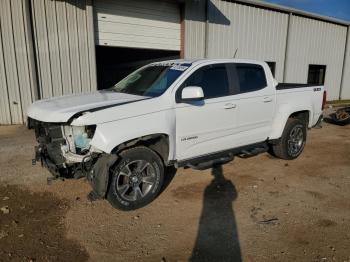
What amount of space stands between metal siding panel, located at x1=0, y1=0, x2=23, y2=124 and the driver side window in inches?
277

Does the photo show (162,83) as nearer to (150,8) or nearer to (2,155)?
(2,155)

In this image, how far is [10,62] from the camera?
9.13 meters

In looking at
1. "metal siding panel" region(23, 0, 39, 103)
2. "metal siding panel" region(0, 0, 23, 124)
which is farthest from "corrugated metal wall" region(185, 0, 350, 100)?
"metal siding panel" region(0, 0, 23, 124)

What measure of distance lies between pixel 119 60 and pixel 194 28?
36.1 feet

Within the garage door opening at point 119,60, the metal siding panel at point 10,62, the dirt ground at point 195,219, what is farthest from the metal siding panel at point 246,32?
the dirt ground at point 195,219

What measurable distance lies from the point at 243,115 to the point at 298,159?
7.03 ft

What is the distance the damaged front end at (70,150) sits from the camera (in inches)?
150

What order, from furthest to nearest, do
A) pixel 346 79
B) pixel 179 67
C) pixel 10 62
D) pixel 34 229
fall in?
pixel 346 79 → pixel 10 62 → pixel 179 67 → pixel 34 229

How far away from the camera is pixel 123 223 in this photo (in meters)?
3.71

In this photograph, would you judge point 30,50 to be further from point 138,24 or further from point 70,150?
point 70,150

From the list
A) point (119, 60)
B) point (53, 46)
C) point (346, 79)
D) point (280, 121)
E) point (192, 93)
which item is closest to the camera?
point (192, 93)

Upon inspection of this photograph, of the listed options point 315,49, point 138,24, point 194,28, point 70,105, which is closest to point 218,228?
point 70,105

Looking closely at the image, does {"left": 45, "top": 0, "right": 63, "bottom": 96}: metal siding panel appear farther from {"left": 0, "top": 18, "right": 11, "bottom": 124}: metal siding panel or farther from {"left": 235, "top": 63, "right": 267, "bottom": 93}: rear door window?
{"left": 235, "top": 63, "right": 267, "bottom": 93}: rear door window

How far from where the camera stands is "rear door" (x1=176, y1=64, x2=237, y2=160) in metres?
4.36
